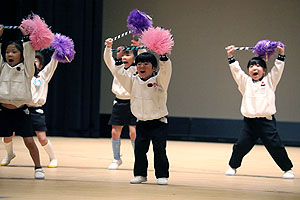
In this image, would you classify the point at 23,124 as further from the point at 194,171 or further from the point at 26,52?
the point at 194,171

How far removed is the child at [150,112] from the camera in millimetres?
4254

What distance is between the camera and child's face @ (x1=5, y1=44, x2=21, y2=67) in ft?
14.1

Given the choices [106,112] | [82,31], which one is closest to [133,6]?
[82,31]

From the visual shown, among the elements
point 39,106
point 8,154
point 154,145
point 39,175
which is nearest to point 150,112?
point 154,145

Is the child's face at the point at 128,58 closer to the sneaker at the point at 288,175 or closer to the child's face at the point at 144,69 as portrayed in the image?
the child's face at the point at 144,69

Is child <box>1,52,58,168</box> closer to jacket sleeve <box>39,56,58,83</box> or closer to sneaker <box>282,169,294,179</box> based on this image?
jacket sleeve <box>39,56,58,83</box>

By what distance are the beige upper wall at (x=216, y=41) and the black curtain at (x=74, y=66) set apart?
48 centimetres

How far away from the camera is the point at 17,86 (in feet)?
13.9

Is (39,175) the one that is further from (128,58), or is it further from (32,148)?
(128,58)

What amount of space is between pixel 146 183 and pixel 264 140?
1231 mm

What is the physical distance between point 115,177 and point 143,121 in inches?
20.8

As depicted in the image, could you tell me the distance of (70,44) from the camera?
5.07 metres

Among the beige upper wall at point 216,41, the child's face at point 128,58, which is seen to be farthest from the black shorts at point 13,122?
the beige upper wall at point 216,41

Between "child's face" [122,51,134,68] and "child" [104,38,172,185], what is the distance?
0.85 m
